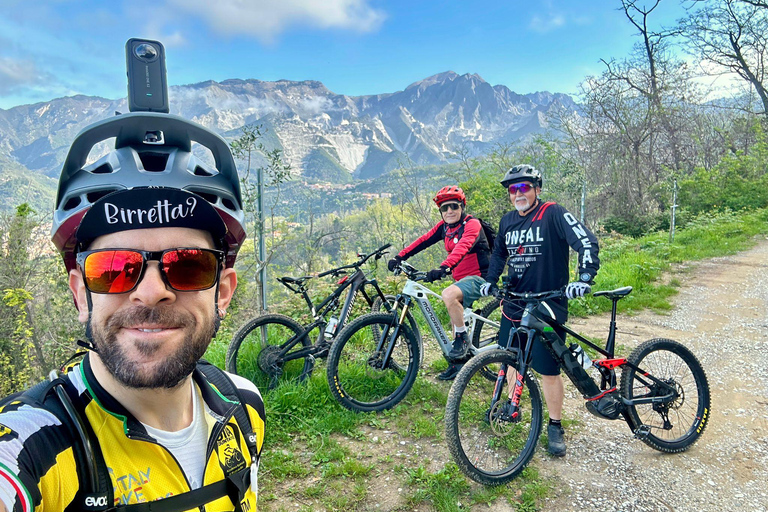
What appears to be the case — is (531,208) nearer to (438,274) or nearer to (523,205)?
(523,205)

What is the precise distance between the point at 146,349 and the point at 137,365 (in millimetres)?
43

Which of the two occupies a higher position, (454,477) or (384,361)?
(384,361)

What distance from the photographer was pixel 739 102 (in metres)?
21.4

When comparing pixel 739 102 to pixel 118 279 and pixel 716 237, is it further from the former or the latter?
pixel 118 279

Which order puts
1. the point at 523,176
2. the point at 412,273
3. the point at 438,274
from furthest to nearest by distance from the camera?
the point at 412,273 → the point at 438,274 → the point at 523,176

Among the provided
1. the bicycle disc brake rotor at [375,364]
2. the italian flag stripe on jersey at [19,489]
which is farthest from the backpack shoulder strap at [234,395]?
the bicycle disc brake rotor at [375,364]

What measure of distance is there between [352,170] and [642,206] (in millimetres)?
154045

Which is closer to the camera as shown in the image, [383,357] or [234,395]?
[234,395]

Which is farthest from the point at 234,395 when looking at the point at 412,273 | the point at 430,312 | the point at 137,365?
the point at 430,312

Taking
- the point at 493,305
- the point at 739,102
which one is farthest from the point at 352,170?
the point at 493,305

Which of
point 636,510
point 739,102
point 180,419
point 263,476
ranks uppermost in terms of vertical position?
point 739,102

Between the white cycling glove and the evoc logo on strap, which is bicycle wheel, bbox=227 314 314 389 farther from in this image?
the evoc logo on strap

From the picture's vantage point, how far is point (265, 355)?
4496 mm

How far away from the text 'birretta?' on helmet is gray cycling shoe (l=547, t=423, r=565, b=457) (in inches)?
130
